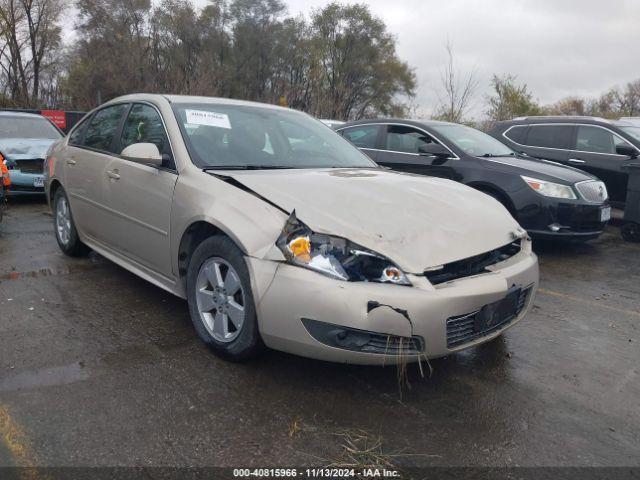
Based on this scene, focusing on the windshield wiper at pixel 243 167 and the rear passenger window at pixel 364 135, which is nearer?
the windshield wiper at pixel 243 167

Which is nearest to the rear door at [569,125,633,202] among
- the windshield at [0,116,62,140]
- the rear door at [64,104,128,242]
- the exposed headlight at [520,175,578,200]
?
the exposed headlight at [520,175,578,200]

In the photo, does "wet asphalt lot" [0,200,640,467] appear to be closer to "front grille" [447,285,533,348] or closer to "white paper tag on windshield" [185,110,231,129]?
"front grille" [447,285,533,348]

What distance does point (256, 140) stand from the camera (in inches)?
156

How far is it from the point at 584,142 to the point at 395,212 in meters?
7.01

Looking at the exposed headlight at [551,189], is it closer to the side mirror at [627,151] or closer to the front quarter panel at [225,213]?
the side mirror at [627,151]

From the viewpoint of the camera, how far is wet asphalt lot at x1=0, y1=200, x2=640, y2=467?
7.75ft

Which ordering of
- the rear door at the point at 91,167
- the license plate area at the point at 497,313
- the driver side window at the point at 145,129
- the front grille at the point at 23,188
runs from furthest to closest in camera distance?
1. the front grille at the point at 23,188
2. the rear door at the point at 91,167
3. the driver side window at the point at 145,129
4. the license plate area at the point at 497,313

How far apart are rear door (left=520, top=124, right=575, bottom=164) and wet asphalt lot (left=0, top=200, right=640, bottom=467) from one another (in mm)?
5216

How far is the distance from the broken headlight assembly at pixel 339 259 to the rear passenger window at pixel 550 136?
7.28 metres

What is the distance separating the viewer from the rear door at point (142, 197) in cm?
360

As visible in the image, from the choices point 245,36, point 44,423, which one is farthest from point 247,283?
point 245,36

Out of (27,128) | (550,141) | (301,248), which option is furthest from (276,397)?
(27,128)

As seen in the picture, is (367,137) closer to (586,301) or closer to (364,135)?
(364,135)

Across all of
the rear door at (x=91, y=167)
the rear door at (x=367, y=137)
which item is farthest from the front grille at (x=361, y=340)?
the rear door at (x=367, y=137)
